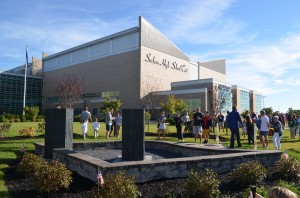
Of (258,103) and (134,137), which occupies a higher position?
(258,103)

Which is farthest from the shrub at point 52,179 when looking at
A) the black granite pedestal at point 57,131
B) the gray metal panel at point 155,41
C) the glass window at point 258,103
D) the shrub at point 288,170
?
the glass window at point 258,103

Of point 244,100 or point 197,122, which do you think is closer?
point 197,122

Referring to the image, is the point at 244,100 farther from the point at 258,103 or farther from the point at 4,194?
the point at 4,194

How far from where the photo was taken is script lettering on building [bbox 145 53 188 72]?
170 ft

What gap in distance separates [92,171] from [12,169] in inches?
124

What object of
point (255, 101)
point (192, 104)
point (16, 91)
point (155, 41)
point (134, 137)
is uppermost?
point (155, 41)

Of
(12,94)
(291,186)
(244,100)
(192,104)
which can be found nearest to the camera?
(291,186)

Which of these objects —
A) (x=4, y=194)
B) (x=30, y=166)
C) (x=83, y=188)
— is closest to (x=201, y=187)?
(x=83, y=188)

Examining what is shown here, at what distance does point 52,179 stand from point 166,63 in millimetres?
50958

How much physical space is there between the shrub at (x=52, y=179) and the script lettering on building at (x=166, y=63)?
4542 cm

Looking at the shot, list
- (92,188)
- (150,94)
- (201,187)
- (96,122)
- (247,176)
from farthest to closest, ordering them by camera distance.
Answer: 1. (150,94)
2. (96,122)
3. (247,176)
4. (92,188)
5. (201,187)

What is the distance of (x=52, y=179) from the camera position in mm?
6008

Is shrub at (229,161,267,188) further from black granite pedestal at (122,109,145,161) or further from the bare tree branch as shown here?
the bare tree branch

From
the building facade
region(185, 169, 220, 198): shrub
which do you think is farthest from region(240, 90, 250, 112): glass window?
region(185, 169, 220, 198): shrub
